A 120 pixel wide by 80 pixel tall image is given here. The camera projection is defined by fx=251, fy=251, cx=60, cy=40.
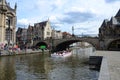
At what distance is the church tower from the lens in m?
71.2

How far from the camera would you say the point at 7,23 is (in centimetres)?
7706

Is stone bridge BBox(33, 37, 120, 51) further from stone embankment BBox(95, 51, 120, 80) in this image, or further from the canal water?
stone embankment BBox(95, 51, 120, 80)

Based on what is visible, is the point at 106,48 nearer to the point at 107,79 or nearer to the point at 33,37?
the point at 33,37

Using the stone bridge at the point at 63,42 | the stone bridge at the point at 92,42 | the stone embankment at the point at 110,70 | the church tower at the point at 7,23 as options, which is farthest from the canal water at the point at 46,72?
the stone bridge at the point at 63,42

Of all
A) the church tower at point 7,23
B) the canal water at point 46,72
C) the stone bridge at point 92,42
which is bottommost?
the canal water at point 46,72

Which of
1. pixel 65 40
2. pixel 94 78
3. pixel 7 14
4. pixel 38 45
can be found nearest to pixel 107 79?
pixel 94 78

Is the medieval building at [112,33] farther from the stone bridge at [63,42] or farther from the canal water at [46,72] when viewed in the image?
the canal water at [46,72]

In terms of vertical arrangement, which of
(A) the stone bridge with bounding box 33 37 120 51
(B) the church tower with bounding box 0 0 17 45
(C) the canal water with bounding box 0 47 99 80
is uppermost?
(B) the church tower with bounding box 0 0 17 45

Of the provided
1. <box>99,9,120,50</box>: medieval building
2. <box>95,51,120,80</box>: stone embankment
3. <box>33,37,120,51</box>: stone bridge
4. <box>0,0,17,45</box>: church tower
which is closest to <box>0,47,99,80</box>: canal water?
<box>95,51,120,80</box>: stone embankment

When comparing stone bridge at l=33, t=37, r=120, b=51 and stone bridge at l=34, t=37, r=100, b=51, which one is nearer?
stone bridge at l=33, t=37, r=120, b=51

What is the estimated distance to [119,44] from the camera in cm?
8194

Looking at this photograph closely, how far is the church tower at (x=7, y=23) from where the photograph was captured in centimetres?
7125

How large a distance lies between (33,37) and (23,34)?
27.5 feet

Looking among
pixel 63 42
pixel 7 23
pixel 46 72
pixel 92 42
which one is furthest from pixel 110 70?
pixel 63 42
